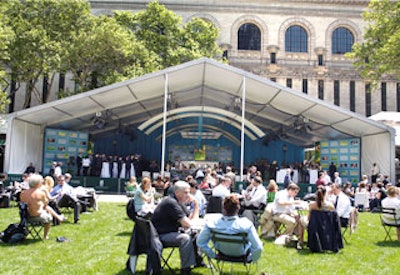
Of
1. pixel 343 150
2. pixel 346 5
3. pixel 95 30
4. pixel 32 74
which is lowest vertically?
pixel 343 150

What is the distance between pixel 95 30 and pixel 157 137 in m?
8.00

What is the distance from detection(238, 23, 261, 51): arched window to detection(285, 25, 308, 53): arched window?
305 cm

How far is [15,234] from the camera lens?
269 inches

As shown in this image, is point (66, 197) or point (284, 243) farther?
point (66, 197)

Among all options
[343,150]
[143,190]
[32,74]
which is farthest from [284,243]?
[32,74]

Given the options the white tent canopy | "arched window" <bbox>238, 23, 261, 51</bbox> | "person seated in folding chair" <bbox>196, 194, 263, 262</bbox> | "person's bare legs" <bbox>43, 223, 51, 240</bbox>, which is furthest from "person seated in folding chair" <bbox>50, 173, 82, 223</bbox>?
"arched window" <bbox>238, 23, 261, 51</bbox>

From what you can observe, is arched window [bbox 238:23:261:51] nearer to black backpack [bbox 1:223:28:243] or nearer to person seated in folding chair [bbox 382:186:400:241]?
Result: person seated in folding chair [bbox 382:186:400:241]

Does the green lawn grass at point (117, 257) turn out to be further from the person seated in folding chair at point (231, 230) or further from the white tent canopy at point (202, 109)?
the white tent canopy at point (202, 109)

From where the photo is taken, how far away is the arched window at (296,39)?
41969 mm

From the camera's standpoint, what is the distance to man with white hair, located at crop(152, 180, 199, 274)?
4.91 metres

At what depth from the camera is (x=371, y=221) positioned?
1093cm

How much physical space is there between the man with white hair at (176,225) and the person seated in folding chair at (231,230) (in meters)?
0.34

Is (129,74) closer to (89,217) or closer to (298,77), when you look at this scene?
(89,217)

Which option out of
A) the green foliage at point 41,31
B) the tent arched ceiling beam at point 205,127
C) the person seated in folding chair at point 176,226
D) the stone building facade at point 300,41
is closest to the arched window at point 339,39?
the stone building facade at point 300,41
